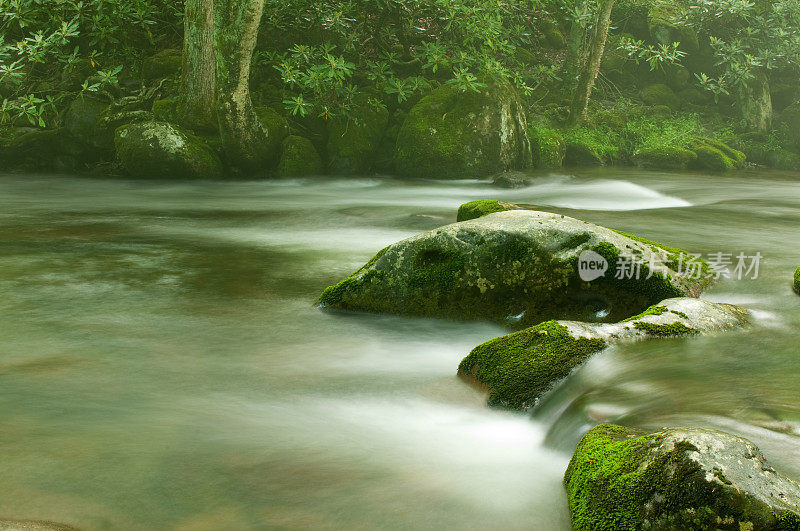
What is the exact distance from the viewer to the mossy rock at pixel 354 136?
14000mm

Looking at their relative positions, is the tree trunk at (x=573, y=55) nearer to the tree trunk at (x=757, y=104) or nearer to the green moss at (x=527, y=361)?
the tree trunk at (x=757, y=104)

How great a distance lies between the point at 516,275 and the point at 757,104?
1660 centimetres

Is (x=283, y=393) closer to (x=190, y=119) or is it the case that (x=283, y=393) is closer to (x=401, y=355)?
(x=401, y=355)

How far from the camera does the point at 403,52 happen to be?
1515cm

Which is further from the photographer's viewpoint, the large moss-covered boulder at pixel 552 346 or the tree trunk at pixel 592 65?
the tree trunk at pixel 592 65

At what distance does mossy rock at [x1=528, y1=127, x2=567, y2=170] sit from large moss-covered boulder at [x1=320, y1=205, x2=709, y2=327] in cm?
1014

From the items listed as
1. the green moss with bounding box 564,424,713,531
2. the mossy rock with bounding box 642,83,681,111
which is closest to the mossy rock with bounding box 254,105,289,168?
the mossy rock with bounding box 642,83,681,111

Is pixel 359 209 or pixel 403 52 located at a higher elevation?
pixel 403 52

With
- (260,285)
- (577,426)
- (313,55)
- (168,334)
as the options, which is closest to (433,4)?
(313,55)

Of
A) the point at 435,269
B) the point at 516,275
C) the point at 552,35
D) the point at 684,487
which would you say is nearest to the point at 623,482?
the point at 684,487

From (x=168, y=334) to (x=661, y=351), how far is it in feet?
10.3

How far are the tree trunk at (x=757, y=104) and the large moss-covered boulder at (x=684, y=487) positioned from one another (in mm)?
18400

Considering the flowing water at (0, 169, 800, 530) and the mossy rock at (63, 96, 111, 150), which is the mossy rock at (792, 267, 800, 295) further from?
the mossy rock at (63, 96, 111, 150)

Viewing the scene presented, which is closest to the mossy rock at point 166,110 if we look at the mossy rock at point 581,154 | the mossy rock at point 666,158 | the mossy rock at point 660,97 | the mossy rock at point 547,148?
the mossy rock at point 547,148
